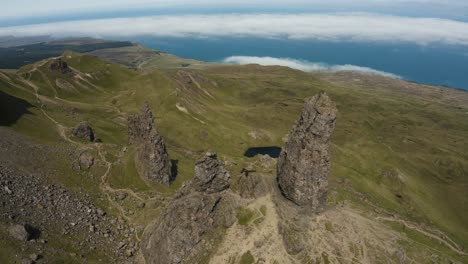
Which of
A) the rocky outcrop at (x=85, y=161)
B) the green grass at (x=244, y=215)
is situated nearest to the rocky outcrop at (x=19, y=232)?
the rocky outcrop at (x=85, y=161)

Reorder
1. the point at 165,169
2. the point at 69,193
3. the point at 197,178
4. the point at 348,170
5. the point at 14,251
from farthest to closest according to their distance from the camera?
the point at 348,170
the point at 165,169
the point at 69,193
the point at 197,178
the point at 14,251

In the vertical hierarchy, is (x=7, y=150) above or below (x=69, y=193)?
above

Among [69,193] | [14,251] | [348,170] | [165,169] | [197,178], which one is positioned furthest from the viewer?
[348,170]

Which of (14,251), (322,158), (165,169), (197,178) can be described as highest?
(322,158)

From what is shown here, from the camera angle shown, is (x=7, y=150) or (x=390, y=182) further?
(x=390, y=182)

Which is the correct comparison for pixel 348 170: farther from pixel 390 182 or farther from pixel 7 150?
pixel 7 150

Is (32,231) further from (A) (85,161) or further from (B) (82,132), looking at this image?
(B) (82,132)

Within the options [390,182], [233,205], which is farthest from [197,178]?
[390,182]

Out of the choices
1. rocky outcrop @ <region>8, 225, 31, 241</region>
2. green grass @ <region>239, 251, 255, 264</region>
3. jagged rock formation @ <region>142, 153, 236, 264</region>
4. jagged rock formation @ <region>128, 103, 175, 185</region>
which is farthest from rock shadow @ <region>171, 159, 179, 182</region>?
green grass @ <region>239, 251, 255, 264</region>
